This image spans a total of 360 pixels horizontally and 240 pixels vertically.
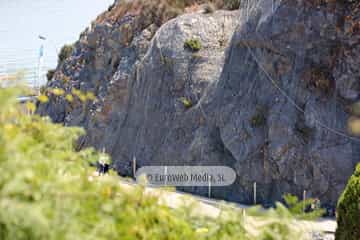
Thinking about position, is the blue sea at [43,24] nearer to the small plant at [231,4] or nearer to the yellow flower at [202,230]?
the small plant at [231,4]

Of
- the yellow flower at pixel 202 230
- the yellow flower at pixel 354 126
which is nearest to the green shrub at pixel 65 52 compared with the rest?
the yellow flower at pixel 354 126

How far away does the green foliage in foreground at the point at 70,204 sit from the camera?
5.45ft

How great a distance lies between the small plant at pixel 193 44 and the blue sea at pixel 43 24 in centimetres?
1795

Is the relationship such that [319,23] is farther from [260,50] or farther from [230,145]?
[230,145]

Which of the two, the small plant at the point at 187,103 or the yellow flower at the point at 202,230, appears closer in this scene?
the yellow flower at the point at 202,230

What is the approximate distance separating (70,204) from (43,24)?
4517 centimetres

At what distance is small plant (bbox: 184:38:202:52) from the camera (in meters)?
22.8

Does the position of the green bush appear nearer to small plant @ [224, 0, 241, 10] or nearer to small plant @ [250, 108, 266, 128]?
small plant @ [250, 108, 266, 128]

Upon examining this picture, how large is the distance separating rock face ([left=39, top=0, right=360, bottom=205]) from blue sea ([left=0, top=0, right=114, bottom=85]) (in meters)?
16.8

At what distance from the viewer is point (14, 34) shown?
43.5 meters

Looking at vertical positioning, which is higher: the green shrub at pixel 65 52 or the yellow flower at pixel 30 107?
A: the yellow flower at pixel 30 107

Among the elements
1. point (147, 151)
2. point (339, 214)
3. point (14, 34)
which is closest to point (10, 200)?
point (339, 214)

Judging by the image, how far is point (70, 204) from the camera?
1.79 m

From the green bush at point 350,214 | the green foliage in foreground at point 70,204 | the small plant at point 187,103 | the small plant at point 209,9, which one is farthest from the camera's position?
the small plant at point 209,9
